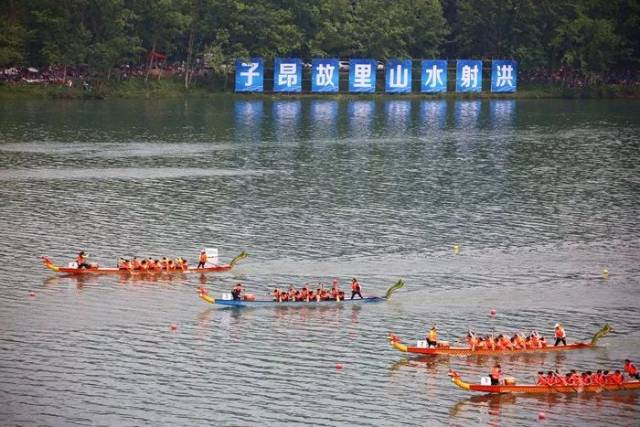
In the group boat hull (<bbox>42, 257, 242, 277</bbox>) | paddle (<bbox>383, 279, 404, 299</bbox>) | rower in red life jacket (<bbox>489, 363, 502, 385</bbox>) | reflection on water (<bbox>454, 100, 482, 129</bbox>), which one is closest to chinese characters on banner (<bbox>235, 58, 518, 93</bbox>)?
reflection on water (<bbox>454, 100, 482, 129</bbox>)

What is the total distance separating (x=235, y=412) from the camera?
4375cm

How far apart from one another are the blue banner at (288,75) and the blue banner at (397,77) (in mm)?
9385

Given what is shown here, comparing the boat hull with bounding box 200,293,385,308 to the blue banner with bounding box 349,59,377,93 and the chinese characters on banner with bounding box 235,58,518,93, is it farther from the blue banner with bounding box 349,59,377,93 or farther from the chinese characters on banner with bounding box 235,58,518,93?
the blue banner with bounding box 349,59,377,93

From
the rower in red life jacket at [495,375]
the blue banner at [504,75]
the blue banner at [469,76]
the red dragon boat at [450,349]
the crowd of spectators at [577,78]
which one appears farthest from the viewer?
the crowd of spectators at [577,78]

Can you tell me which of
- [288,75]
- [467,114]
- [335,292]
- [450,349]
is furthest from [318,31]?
[450,349]

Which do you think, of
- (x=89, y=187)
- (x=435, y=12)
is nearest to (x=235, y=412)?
(x=89, y=187)

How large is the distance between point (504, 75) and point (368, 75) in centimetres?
1568

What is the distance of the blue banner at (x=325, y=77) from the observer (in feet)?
430

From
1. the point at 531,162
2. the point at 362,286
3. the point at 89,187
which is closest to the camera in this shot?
the point at 362,286

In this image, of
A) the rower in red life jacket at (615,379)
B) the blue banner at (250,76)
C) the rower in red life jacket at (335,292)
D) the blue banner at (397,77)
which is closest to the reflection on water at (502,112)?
the blue banner at (397,77)

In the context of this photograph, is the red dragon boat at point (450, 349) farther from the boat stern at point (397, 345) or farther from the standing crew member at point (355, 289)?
the standing crew member at point (355, 289)

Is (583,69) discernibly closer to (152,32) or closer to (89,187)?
(152,32)

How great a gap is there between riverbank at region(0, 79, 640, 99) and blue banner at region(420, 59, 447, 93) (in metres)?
1.01

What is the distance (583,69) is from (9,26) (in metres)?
59.1
